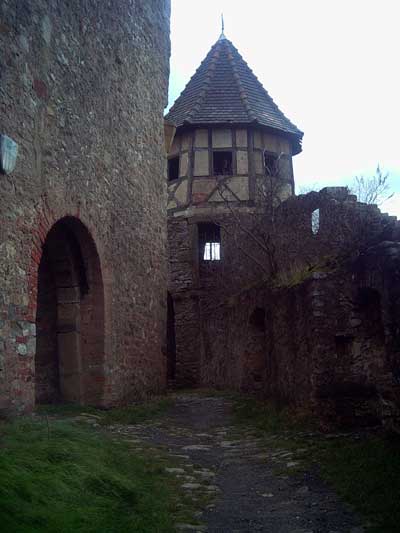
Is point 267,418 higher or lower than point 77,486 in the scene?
lower

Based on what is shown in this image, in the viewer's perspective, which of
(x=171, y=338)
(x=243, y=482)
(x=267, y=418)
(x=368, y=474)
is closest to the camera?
(x=368, y=474)

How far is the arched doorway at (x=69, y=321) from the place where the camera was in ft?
26.4

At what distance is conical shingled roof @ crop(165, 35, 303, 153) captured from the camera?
1841cm

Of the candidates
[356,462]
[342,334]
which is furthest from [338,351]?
[356,462]

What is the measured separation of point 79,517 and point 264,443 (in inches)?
132

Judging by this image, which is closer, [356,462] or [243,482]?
[356,462]

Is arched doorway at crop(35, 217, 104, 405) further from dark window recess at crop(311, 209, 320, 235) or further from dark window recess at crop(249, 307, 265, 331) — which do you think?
dark window recess at crop(311, 209, 320, 235)

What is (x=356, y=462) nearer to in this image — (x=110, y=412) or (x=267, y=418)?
(x=267, y=418)

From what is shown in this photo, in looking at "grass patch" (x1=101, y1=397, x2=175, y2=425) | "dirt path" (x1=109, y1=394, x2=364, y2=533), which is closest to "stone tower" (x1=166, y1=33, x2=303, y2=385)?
"grass patch" (x1=101, y1=397, x2=175, y2=425)

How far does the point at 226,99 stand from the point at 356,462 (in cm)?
1610

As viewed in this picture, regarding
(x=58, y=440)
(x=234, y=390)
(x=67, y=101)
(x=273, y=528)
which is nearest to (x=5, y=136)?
(x=67, y=101)

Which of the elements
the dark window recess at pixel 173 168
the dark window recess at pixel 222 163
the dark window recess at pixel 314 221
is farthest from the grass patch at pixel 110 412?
the dark window recess at pixel 173 168

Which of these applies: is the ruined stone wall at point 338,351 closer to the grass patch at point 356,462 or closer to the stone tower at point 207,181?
the grass patch at point 356,462

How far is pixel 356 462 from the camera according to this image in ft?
15.3
